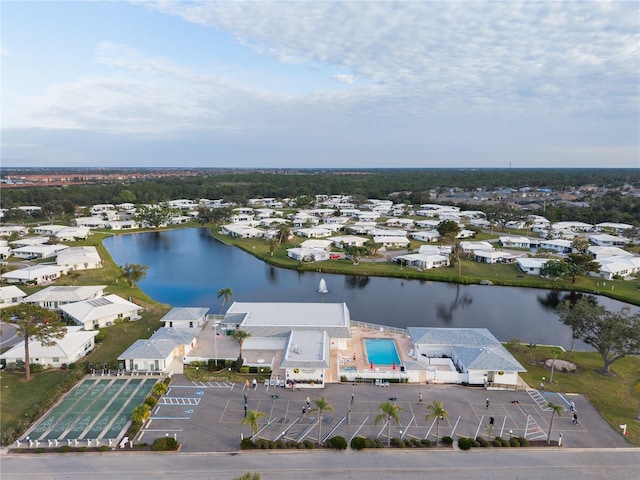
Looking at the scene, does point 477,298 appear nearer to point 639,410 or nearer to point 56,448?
point 639,410

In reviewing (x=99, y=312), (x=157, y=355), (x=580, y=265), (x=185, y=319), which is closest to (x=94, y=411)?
(x=157, y=355)

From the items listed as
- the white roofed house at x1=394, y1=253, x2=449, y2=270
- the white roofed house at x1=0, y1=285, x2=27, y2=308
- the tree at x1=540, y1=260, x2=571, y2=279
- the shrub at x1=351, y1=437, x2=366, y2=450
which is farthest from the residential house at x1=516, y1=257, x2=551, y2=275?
the white roofed house at x1=0, y1=285, x2=27, y2=308

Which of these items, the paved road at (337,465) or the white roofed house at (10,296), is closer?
the paved road at (337,465)

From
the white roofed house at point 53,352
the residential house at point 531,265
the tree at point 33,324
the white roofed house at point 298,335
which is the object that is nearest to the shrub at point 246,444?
the white roofed house at point 298,335

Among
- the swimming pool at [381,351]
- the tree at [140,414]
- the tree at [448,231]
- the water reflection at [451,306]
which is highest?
the tree at [448,231]

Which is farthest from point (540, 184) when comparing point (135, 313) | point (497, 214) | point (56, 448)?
point (56, 448)

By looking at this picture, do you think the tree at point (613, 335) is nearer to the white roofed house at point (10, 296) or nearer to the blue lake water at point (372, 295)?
the blue lake water at point (372, 295)
